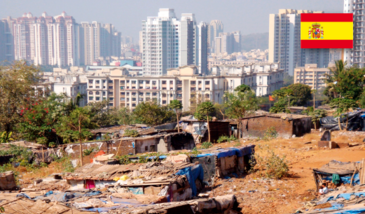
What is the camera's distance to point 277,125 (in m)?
18.3

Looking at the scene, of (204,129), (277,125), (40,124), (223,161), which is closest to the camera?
(223,161)

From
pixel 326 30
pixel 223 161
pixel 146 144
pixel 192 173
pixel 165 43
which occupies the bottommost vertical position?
pixel 146 144

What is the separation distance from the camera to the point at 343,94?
3020cm

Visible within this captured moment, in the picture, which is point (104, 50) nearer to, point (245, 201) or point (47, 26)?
point (47, 26)

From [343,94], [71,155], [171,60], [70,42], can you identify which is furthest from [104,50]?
[71,155]

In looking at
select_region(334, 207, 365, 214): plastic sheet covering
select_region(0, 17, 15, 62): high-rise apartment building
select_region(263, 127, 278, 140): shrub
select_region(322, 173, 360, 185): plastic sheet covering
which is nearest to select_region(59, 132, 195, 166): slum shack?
select_region(263, 127, 278, 140): shrub

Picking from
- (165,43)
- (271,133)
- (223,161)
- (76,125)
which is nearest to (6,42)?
(165,43)

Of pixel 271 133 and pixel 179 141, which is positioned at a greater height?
pixel 179 141

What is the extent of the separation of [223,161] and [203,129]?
25.0 ft

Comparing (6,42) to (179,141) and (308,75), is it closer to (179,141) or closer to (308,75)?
(308,75)

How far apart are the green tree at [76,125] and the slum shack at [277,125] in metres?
7.02

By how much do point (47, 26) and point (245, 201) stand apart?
148 m

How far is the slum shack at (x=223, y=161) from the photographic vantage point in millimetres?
10484

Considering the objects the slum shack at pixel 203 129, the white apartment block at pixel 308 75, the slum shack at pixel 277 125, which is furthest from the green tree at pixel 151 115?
the white apartment block at pixel 308 75
